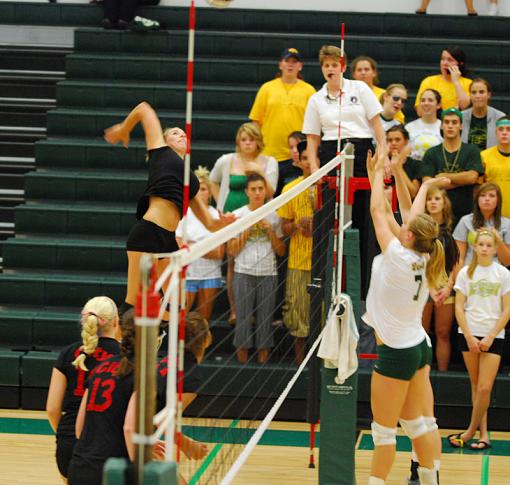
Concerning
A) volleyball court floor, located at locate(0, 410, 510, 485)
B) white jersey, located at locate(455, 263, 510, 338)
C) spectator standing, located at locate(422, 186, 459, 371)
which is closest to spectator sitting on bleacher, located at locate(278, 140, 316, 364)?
volleyball court floor, located at locate(0, 410, 510, 485)

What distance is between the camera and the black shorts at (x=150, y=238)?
251 inches

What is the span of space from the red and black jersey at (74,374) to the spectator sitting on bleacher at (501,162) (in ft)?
16.0

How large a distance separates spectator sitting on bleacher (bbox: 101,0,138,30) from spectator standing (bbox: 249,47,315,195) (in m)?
3.35

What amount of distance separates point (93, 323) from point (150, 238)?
86cm

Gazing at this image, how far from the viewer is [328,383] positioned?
24.3ft

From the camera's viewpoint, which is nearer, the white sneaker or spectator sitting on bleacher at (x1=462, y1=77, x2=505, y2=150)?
spectator sitting on bleacher at (x1=462, y1=77, x2=505, y2=150)

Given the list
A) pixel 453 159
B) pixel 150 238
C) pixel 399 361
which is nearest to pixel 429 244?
pixel 399 361

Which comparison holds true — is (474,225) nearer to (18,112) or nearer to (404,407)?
(404,407)

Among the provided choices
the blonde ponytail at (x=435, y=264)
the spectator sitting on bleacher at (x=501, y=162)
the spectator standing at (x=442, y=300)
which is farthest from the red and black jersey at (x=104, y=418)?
the spectator sitting on bleacher at (x=501, y=162)

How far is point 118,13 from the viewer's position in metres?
13.4

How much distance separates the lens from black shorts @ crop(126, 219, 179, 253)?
638 centimetres

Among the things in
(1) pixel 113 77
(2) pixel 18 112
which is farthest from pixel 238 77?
(2) pixel 18 112

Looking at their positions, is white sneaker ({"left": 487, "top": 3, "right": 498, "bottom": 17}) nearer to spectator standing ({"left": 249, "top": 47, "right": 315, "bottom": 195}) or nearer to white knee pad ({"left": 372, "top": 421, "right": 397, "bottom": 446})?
spectator standing ({"left": 249, "top": 47, "right": 315, "bottom": 195})

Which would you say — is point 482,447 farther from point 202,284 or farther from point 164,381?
point 164,381
